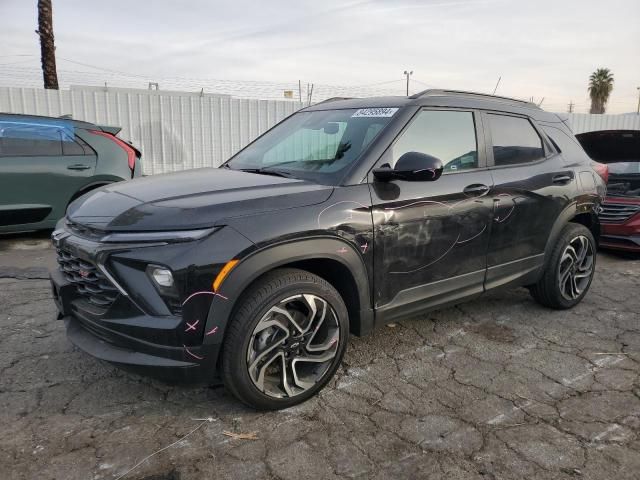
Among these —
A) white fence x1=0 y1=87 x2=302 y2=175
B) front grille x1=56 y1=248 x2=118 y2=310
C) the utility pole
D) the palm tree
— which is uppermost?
the palm tree

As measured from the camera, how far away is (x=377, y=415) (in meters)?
2.73

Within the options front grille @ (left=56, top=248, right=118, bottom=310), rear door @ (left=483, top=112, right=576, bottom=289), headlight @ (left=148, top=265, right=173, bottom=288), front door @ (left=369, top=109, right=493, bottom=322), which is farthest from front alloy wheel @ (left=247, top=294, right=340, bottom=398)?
rear door @ (left=483, top=112, right=576, bottom=289)

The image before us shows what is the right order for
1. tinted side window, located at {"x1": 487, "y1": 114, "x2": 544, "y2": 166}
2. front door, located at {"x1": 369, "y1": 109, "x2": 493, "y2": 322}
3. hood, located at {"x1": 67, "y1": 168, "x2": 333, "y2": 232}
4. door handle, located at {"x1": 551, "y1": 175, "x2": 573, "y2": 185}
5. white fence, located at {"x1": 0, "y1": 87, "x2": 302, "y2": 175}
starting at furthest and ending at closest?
white fence, located at {"x1": 0, "y1": 87, "x2": 302, "y2": 175}, door handle, located at {"x1": 551, "y1": 175, "x2": 573, "y2": 185}, tinted side window, located at {"x1": 487, "y1": 114, "x2": 544, "y2": 166}, front door, located at {"x1": 369, "y1": 109, "x2": 493, "y2": 322}, hood, located at {"x1": 67, "y1": 168, "x2": 333, "y2": 232}

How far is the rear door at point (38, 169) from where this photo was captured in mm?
6137

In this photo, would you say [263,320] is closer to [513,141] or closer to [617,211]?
[513,141]

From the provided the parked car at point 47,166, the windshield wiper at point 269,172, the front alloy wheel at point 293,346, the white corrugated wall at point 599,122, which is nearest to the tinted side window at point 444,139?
the windshield wiper at point 269,172

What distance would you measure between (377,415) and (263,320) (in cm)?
83

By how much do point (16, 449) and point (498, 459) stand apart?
Result: 7.49ft

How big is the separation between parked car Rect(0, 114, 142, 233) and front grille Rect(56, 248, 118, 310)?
4.08m

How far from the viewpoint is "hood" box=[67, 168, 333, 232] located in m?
2.41

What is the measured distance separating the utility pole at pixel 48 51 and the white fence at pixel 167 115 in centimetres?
118

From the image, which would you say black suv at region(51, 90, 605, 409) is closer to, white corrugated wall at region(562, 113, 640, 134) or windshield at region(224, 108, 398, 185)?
windshield at region(224, 108, 398, 185)

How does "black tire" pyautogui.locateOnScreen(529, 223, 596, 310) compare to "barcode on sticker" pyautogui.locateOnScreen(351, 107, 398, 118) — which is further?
"black tire" pyautogui.locateOnScreen(529, 223, 596, 310)

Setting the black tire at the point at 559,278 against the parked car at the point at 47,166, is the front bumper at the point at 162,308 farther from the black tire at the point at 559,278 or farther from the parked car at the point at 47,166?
the parked car at the point at 47,166
